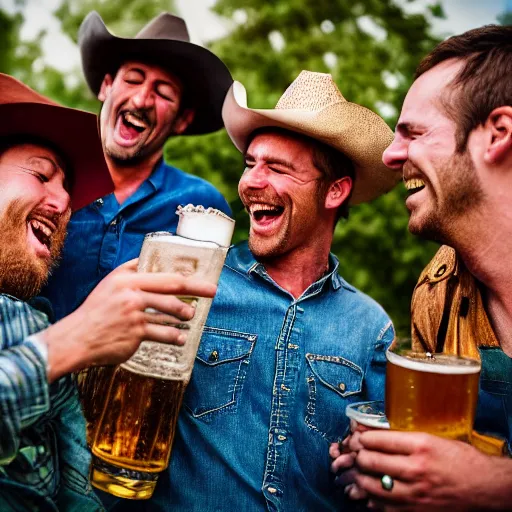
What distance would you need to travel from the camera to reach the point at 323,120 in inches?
105

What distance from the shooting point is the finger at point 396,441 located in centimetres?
169

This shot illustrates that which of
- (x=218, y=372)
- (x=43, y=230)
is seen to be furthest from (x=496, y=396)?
(x=43, y=230)

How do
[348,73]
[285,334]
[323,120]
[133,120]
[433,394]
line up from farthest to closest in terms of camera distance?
[348,73]
[133,120]
[323,120]
[285,334]
[433,394]

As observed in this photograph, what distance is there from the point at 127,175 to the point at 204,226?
1.60 m

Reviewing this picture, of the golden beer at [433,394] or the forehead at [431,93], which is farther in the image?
the forehead at [431,93]

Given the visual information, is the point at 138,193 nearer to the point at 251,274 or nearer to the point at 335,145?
the point at 251,274

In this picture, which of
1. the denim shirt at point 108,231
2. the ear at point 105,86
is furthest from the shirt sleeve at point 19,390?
the ear at point 105,86

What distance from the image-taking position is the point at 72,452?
1.85m

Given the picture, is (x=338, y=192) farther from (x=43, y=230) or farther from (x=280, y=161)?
(x=43, y=230)

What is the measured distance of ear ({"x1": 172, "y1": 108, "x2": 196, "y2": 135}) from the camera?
3.48 meters

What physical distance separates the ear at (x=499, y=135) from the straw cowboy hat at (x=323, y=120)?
2.24 feet

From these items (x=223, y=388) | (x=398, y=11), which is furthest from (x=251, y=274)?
(x=398, y=11)

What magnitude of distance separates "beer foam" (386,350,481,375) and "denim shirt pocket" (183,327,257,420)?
82cm

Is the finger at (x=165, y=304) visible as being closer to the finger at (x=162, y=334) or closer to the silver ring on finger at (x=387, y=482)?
the finger at (x=162, y=334)
